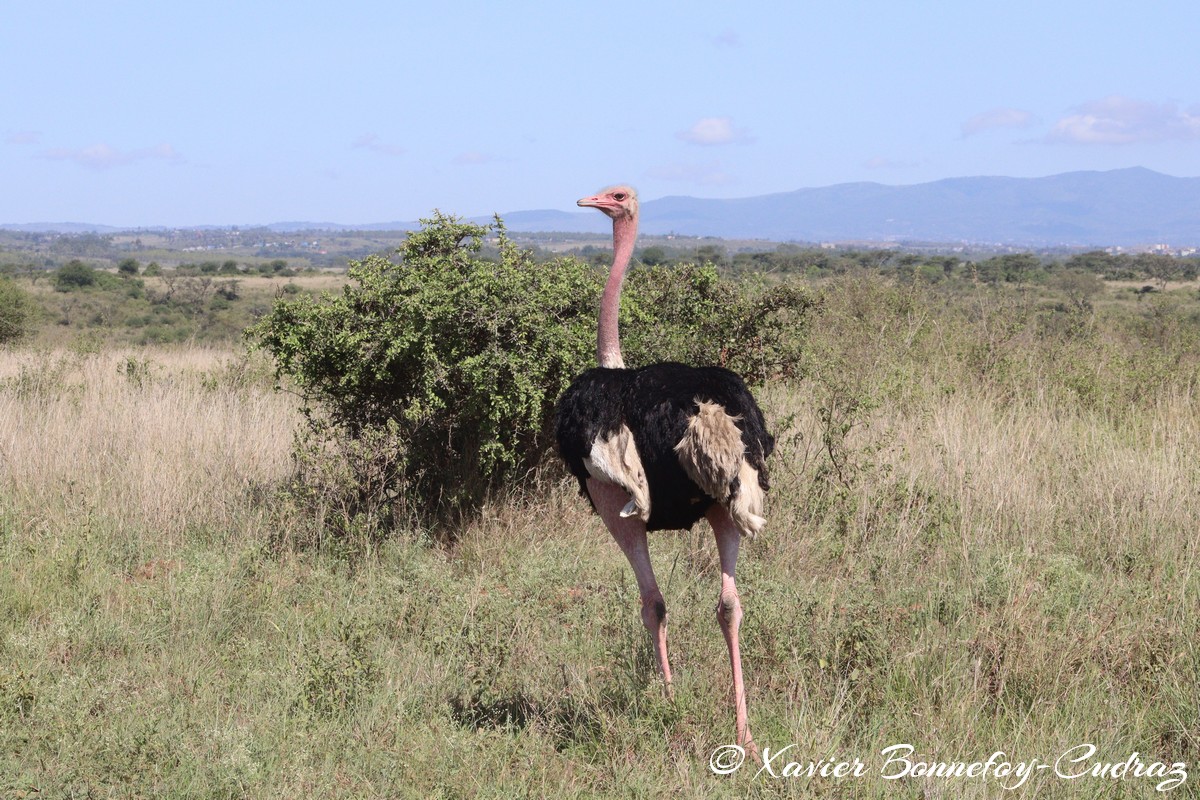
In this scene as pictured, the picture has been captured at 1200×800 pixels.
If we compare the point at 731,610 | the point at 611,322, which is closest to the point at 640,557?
the point at 731,610

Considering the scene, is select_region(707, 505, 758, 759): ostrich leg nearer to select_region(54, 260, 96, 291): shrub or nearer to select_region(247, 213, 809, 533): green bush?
select_region(247, 213, 809, 533): green bush

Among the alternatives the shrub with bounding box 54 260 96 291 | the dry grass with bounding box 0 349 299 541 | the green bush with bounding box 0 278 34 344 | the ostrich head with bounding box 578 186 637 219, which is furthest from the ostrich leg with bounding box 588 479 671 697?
the shrub with bounding box 54 260 96 291

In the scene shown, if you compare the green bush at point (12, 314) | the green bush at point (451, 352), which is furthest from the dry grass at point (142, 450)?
the green bush at point (12, 314)

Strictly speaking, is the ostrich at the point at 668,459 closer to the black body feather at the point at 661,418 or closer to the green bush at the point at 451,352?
the black body feather at the point at 661,418

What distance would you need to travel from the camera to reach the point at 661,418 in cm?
400

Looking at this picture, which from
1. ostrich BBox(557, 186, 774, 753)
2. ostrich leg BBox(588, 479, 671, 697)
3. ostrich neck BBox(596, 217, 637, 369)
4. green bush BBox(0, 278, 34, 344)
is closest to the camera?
ostrich BBox(557, 186, 774, 753)

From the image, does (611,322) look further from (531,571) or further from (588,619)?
(531,571)

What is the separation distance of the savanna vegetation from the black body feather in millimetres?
730

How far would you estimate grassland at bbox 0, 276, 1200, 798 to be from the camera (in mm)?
3947

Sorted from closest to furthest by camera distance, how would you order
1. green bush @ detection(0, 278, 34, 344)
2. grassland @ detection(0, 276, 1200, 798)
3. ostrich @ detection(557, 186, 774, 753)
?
ostrich @ detection(557, 186, 774, 753) → grassland @ detection(0, 276, 1200, 798) → green bush @ detection(0, 278, 34, 344)

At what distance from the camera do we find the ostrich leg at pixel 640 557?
433cm

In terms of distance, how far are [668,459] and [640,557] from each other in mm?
562

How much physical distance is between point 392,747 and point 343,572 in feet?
6.21

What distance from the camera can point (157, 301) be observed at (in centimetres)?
3459
